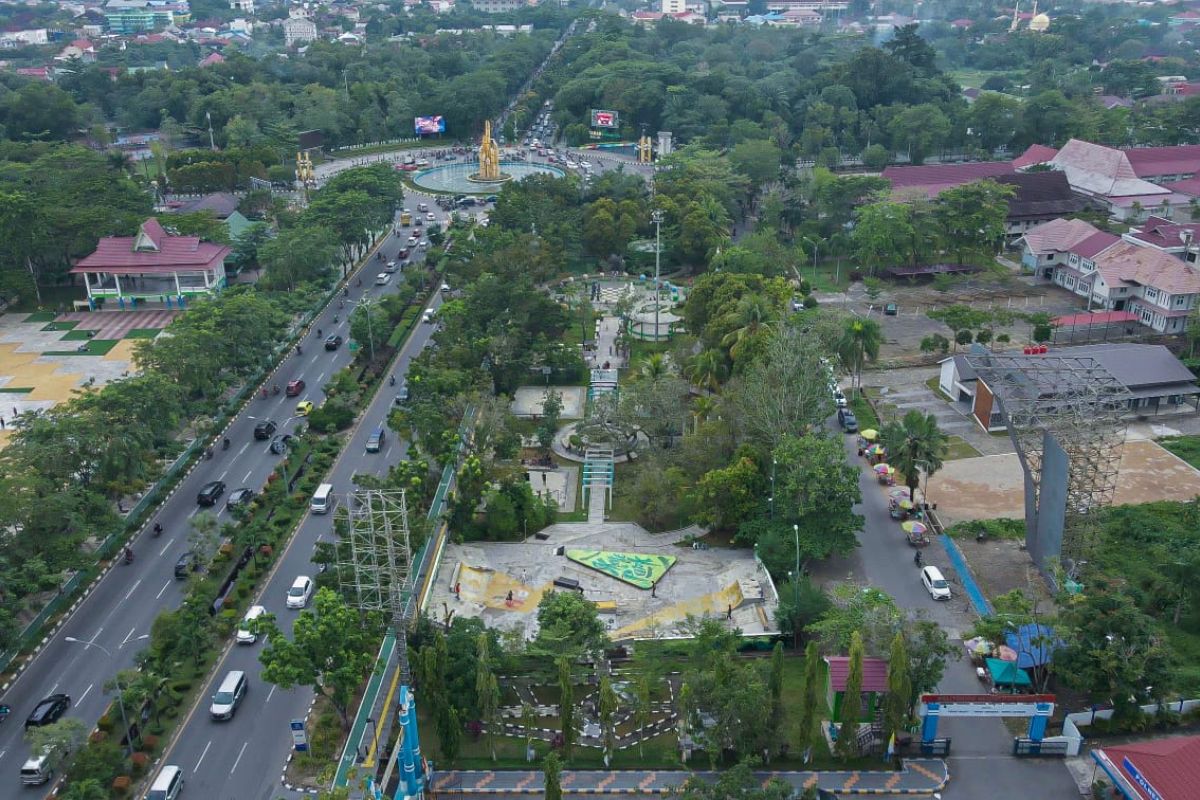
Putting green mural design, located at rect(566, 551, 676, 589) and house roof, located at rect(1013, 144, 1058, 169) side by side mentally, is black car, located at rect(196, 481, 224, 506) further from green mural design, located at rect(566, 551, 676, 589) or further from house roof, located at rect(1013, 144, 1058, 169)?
house roof, located at rect(1013, 144, 1058, 169)

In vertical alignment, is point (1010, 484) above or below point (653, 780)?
above

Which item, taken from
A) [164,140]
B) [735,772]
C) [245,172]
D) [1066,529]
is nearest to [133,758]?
[735,772]

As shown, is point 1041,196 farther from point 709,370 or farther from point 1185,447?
point 709,370

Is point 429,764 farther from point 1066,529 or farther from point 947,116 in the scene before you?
point 947,116

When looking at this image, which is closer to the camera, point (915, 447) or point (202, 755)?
point (202, 755)

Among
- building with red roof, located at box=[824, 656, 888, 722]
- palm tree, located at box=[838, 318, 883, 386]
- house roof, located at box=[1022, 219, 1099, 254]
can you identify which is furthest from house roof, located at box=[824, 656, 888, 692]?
house roof, located at box=[1022, 219, 1099, 254]

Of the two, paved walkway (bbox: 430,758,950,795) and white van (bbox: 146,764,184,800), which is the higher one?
white van (bbox: 146,764,184,800)

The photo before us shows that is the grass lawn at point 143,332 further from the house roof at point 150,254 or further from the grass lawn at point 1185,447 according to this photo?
the grass lawn at point 1185,447

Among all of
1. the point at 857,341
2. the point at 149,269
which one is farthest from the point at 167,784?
the point at 149,269
